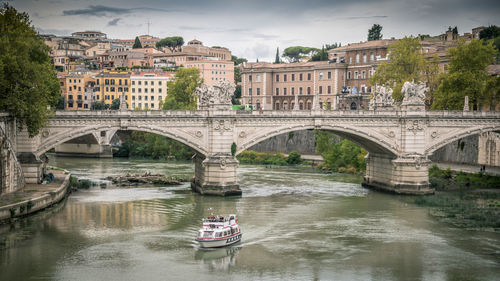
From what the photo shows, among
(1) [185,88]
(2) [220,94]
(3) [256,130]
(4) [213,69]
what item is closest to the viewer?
(2) [220,94]

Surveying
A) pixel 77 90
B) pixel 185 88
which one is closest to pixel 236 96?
pixel 77 90

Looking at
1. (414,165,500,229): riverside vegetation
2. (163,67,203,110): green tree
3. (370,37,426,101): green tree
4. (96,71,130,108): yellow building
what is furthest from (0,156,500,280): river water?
(96,71,130,108): yellow building

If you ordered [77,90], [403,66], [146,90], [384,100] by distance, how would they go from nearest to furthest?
1. [384,100]
2. [403,66]
3. [146,90]
4. [77,90]

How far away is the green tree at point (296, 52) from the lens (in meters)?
129

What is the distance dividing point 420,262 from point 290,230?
6689 mm

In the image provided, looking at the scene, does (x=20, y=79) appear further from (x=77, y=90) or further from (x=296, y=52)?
(x=296, y=52)

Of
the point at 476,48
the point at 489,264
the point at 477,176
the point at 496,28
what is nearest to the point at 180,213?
the point at 489,264

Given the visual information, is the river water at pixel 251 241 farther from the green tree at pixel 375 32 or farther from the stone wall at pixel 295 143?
the green tree at pixel 375 32

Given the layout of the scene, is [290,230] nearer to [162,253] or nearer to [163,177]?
[162,253]

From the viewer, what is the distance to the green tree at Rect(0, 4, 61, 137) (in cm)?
3111

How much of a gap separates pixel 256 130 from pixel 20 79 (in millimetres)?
13947

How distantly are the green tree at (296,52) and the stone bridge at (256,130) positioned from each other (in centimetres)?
9104

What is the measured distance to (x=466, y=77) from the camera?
4550 cm

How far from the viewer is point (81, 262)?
2239cm
